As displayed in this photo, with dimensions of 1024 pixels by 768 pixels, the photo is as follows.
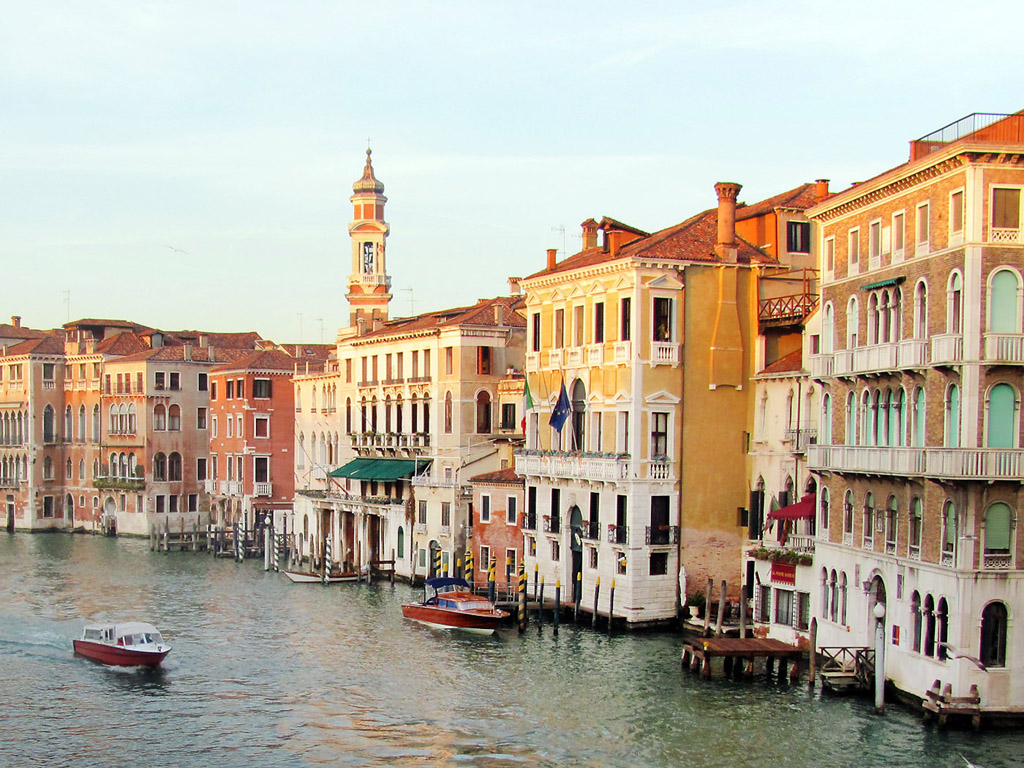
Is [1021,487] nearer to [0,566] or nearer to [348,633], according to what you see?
[348,633]

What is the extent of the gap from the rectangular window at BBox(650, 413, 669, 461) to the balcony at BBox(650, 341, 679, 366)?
1.58m

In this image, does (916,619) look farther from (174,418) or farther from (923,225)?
(174,418)

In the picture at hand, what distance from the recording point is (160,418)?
8075 cm

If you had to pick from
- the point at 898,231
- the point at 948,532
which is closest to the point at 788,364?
the point at 898,231

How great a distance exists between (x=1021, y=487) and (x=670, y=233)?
1899 cm

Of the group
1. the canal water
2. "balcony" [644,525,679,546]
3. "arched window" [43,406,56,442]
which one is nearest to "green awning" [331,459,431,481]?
the canal water

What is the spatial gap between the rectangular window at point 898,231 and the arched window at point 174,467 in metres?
57.9

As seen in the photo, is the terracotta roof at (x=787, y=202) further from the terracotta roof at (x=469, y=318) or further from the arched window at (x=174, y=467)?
the arched window at (x=174, y=467)

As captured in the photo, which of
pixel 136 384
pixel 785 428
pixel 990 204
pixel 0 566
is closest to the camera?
pixel 990 204

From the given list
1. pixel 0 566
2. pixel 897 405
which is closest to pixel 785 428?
pixel 897 405

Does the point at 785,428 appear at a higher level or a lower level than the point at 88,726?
higher

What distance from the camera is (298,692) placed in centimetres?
3384

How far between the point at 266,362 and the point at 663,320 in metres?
35.6

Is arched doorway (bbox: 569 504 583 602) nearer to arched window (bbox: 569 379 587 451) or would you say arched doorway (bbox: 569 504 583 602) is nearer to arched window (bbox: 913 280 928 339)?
arched window (bbox: 569 379 587 451)
